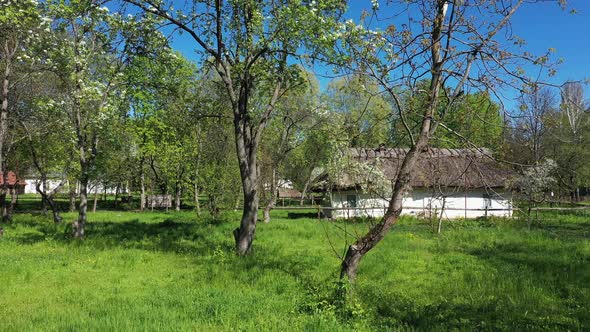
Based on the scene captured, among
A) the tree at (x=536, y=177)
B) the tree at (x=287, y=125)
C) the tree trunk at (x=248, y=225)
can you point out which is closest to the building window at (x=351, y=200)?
Result: the tree at (x=287, y=125)

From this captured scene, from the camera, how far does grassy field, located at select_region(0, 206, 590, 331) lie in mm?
6215

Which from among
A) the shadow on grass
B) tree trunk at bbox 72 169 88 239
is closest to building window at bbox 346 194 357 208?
the shadow on grass

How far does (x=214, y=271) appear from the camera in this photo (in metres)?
9.39

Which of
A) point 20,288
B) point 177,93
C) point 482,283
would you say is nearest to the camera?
point 20,288

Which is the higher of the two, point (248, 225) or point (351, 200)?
point (351, 200)

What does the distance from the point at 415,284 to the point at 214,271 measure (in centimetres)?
424

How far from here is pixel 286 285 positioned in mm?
8320

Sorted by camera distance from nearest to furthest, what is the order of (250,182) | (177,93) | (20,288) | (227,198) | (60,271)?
(20,288) < (60,271) < (250,182) < (177,93) < (227,198)

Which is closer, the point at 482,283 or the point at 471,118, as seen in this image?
the point at 471,118

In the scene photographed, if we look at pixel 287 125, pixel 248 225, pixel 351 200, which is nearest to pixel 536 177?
pixel 248 225

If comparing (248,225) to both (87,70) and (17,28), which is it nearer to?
(87,70)

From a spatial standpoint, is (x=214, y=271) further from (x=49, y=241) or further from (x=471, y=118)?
(x=49, y=241)

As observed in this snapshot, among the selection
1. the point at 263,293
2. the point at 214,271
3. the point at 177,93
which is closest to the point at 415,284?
the point at 263,293

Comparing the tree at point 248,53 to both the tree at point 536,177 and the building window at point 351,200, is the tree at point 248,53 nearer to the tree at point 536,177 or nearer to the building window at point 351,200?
the tree at point 536,177
